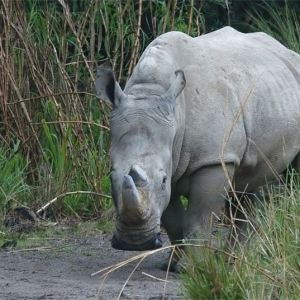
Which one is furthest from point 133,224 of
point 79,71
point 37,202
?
point 79,71

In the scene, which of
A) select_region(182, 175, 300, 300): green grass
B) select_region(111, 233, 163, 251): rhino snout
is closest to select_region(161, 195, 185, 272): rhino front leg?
select_region(111, 233, 163, 251): rhino snout

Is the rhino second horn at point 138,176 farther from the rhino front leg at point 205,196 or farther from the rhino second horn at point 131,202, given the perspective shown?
the rhino front leg at point 205,196

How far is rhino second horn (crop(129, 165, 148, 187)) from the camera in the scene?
5.68 meters

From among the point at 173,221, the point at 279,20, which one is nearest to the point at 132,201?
the point at 173,221

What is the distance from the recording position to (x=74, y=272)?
6.49 metres

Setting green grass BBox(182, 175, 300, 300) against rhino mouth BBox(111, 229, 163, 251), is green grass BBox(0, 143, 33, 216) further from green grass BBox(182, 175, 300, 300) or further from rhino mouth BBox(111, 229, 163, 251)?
green grass BBox(182, 175, 300, 300)

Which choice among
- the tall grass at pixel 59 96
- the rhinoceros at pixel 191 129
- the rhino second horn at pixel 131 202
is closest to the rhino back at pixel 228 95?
the rhinoceros at pixel 191 129

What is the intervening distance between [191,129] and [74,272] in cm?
115

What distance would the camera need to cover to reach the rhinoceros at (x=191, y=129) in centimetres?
579

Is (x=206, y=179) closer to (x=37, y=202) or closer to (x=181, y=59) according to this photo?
(x=181, y=59)

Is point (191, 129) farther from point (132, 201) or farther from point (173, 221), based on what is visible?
point (132, 201)

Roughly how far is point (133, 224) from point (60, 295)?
593 millimetres

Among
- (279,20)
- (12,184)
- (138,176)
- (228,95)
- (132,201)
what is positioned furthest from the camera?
(279,20)

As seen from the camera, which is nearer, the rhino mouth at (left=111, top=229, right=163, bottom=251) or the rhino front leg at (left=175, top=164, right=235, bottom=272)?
the rhino mouth at (left=111, top=229, right=163, bottom=251)
